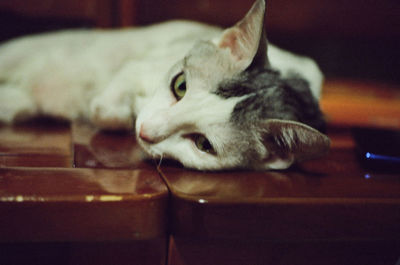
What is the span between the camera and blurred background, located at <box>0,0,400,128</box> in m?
1.60

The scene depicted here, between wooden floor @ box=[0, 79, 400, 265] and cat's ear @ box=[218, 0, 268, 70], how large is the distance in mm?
284

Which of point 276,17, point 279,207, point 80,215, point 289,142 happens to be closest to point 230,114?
point 289,142

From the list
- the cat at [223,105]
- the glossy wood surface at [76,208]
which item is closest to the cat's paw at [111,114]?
the cat at [223,105]

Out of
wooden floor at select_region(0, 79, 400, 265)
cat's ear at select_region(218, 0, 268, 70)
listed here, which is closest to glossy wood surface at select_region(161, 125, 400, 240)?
wooden floor at select_region(0, 79, 400, 265)

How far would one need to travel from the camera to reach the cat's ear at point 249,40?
0.80m

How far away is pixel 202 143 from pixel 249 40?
10.8 inches

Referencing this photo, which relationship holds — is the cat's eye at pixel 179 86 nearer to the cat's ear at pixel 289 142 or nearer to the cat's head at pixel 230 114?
the cat's head at pixel 230 114

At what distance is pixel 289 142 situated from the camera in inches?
31.8

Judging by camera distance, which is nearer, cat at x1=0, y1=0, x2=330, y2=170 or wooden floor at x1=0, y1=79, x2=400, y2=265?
wooden floor at x1=0, y1=79, x2=400, y2=265

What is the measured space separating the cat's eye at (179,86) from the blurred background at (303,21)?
871 mm

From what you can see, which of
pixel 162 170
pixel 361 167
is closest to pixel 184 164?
pixel 162 170

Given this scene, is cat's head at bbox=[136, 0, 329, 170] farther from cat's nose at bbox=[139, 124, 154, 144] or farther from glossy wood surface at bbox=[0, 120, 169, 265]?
glossy wood surface at bbox=[0, 120, 169, 265]

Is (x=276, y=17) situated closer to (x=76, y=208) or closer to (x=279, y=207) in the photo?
(x=279, y=207)

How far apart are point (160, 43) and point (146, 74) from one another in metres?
0.29
